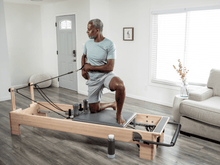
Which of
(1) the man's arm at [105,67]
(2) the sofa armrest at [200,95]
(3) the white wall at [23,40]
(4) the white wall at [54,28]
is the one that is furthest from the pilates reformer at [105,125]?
(3) the white wall at [23,40]

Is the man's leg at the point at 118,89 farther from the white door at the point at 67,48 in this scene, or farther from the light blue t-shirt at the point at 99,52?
the white door at the point at 67,48

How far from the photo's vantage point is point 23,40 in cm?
584

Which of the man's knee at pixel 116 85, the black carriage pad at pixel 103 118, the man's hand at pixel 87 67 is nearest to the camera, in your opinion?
the man's knee at pixel 116 85

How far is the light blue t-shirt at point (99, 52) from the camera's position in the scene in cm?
252

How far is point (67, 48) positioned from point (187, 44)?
9.50 ft

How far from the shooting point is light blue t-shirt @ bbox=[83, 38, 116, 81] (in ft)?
8.27

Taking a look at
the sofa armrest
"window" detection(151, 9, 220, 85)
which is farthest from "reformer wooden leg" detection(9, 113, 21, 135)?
"window" detection(151, 9, 220, 85)

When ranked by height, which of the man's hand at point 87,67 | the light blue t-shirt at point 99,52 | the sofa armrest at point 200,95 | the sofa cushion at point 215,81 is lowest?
the sofa armrest at point 200,95

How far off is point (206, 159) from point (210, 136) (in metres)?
0.46

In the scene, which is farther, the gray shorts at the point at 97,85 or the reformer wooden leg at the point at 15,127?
the reformer wooden leg at the point at 15,127

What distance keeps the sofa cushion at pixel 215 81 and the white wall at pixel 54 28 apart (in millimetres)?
2690

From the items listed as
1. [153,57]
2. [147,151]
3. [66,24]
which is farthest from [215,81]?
[66,24]

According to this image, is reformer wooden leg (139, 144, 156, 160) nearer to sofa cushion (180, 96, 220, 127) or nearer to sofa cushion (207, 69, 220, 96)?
sofa cushion (180, 96, 220, 127)

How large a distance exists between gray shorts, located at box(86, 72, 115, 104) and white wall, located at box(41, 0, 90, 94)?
7.42ft
